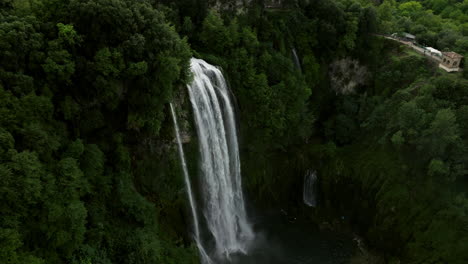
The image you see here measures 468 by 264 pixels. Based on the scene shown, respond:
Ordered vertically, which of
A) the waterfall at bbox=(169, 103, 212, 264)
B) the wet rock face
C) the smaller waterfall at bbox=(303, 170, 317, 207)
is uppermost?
the wet rock face

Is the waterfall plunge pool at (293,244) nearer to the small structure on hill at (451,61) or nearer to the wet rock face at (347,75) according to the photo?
the wet rock face at (347,75)

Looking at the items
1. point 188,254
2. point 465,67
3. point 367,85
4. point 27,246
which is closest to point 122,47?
point 27,246

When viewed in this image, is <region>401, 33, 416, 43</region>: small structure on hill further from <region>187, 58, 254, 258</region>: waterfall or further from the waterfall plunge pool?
<region>187, 58, 254, 258</region>: waterfall

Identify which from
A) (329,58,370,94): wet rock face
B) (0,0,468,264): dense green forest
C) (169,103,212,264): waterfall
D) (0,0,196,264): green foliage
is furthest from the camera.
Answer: (329,58,370,94): wet rock face

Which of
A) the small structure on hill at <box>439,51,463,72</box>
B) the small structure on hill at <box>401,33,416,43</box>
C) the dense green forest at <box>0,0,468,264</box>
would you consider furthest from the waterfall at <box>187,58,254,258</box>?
the small structure on hill at <box>401,33,416,43</box>

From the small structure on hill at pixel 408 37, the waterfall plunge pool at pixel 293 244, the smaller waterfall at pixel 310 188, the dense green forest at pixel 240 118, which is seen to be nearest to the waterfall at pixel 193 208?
the dense green forest at pixel 240 118

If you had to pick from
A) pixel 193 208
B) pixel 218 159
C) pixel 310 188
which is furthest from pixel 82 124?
pixel 310 188
